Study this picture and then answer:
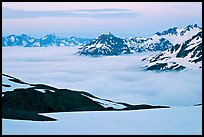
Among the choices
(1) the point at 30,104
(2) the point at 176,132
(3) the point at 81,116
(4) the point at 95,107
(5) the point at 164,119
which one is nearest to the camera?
(2) the point at 176,132

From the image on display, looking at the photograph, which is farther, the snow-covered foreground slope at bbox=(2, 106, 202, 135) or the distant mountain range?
the distant mountain range

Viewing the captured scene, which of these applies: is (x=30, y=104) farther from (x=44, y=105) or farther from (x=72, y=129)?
(x=72, y=129)

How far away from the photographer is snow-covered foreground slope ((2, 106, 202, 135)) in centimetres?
1833

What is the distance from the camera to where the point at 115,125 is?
851 inches

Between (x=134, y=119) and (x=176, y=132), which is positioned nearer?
(x=176, y=132)

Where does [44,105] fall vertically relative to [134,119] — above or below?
below

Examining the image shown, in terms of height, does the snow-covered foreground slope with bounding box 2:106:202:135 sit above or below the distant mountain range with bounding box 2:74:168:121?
above

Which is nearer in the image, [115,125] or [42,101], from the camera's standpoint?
[115,125]

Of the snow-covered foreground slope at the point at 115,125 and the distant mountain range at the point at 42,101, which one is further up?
the snow-covered foreground slope at the point at 115,125

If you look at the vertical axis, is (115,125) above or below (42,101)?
above

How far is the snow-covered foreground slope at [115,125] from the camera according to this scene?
18330 mm

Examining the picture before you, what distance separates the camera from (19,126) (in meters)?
19.8

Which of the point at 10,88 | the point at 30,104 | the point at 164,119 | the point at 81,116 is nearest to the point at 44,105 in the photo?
the point at 30,104

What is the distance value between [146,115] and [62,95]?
44274mm
